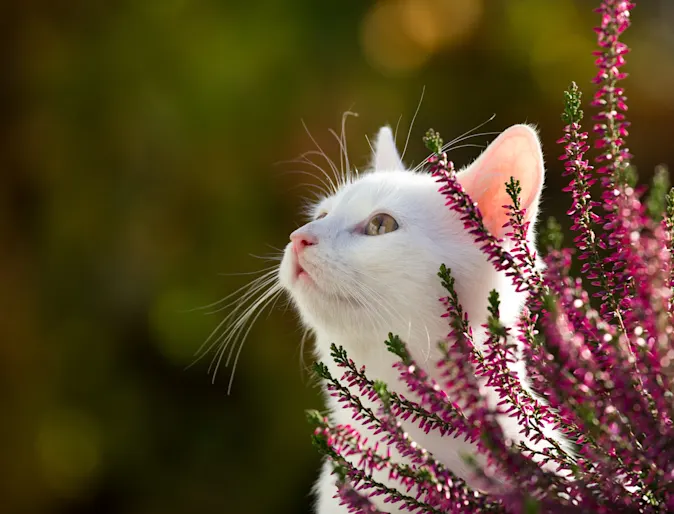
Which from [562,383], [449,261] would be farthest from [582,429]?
[449,261]

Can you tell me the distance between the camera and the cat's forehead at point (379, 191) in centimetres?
85

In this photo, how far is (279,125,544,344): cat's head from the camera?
0.74m

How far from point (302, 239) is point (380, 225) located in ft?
0.31

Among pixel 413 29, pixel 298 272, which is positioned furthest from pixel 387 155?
pixel 413 29

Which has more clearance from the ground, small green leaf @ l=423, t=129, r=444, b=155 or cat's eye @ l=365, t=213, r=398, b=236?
small green leaf @ l=423, t=129, r=444, b=155

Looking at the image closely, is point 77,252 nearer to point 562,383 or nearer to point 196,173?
point 196,173

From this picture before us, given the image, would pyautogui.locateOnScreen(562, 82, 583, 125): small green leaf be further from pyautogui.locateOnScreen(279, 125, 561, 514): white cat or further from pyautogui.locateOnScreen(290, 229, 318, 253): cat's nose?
pyautogui.locateOnScreen(290, 229, 318, 253): cat's nose

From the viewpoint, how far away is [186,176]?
1954mm

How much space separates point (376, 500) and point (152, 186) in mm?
1361

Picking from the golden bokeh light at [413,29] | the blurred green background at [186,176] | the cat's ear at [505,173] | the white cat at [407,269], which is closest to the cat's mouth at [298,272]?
the white cat at [407,269]

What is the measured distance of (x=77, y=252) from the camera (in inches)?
77.2

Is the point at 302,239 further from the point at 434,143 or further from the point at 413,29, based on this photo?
the point at 413,29

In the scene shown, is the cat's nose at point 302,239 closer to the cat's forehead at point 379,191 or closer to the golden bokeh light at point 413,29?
the cat's forehead at point 379,191

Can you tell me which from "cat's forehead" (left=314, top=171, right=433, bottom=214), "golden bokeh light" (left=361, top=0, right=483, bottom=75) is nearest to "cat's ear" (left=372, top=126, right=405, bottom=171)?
"cat's forehead" (left=314, top=171, right=433, bottom=214)
